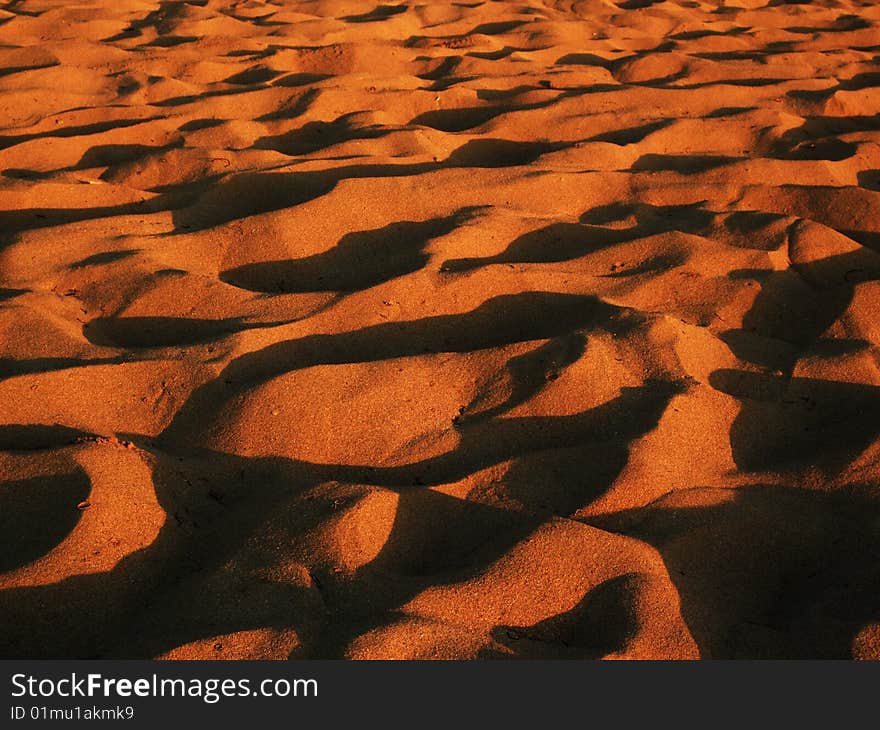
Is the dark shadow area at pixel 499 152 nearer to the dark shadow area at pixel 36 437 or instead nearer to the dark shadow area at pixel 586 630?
the dark shadow area at pixel 36 437

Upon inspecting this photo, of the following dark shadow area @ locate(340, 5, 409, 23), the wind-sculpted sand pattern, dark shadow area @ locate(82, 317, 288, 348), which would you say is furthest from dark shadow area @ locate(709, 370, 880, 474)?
dark shadow area @ locate(340, 5, 409, 23)

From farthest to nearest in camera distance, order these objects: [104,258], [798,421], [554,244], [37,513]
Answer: [554,244] < [104,258] < [798,421] < [37,513]

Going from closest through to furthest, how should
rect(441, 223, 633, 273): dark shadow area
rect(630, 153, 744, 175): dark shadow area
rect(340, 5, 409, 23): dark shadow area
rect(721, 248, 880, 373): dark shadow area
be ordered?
rect(721, 248, 880, 373): dark shadow area < rect(441, 223, 633, 273): dark shadow area < rect(630, 153, 744, 175): dark shadow area < rect(340, 5, 409, 23): dark shadow area

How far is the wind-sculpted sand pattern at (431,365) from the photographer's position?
1474mm

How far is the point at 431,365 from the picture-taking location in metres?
1.95

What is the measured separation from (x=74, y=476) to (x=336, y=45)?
269 centimetres

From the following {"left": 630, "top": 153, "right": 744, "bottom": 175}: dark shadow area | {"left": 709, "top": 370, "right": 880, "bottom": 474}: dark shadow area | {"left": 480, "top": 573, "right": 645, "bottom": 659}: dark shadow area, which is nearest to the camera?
{"left": 480, "top": 573, "right": 645, "bottom": 659}: dark shadow area

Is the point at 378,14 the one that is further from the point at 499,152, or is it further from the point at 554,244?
the point at 554,244

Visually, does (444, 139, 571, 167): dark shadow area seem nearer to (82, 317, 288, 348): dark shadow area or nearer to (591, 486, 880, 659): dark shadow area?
(82, 317, 288, 348): dark shadow area

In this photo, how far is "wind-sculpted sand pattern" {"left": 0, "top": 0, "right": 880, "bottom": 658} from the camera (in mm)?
1474

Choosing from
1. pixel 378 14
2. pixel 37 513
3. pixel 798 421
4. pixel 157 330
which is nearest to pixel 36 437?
pixel 37 513

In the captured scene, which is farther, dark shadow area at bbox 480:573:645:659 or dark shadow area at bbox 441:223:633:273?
dark shadow area at bbox 441:223:633:273

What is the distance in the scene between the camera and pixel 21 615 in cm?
142

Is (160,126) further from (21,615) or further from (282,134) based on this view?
(21,615)
